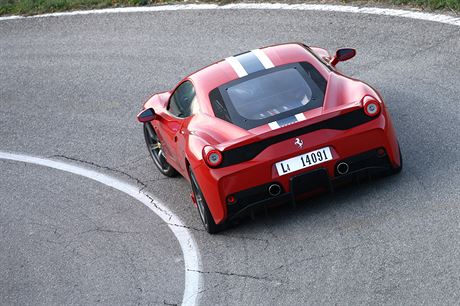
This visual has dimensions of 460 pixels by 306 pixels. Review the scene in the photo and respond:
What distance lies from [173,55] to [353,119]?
20.6 feet

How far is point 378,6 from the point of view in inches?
612

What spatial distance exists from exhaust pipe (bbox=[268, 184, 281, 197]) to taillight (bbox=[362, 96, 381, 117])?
1.01m

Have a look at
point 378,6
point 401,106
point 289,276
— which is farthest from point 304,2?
point 289,276

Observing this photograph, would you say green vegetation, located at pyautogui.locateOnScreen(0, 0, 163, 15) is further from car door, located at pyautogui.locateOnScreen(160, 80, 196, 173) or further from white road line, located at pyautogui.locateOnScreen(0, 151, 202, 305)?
car door, located at pyautogui.locateOnScreen(160, 80, 196, 173)

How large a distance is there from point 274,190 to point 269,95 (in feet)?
3.32

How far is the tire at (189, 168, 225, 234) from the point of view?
987 cm

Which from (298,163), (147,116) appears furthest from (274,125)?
(147,116)

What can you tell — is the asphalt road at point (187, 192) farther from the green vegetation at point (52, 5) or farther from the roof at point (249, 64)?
the roof at point (249, 64)

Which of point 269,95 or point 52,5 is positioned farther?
point 52,5

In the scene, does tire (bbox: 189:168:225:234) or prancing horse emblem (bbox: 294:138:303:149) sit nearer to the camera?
prancing horse emblem (bbox: 294:138:303:149)

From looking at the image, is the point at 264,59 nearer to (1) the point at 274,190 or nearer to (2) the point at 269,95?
(2) the point at 269,95

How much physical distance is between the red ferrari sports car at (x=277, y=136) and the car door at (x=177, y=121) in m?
0.06

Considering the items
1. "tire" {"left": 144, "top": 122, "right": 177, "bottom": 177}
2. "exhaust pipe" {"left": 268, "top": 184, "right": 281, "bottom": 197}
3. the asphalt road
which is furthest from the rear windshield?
"tire" {"left": 144, "top": 122, "right": 177, "bottom": 177}

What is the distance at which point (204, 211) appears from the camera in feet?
32.6
